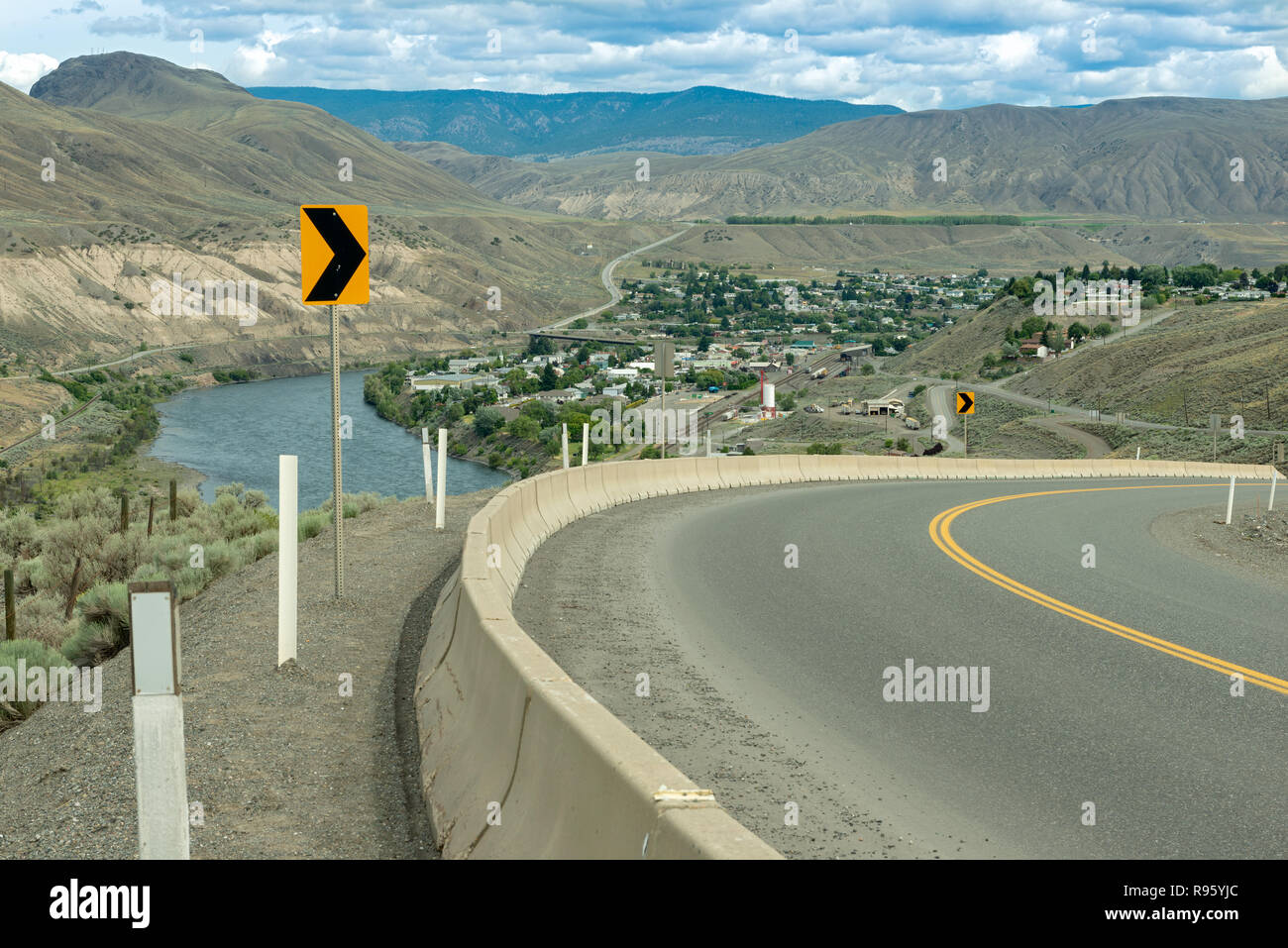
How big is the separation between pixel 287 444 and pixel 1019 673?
79.4 meters

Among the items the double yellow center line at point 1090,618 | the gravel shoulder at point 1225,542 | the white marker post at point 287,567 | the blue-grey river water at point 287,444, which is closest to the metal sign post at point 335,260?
the white marker post at point 287,567

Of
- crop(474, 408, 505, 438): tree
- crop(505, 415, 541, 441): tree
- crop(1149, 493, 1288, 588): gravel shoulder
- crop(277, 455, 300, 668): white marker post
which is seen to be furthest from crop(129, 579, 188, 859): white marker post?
crop(474, 408, 505, 438): tree

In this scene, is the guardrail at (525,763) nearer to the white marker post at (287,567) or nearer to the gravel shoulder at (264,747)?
the gravel shoulder at (264,747)

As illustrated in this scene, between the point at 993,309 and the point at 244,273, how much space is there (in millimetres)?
86060

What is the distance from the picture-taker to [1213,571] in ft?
46.5

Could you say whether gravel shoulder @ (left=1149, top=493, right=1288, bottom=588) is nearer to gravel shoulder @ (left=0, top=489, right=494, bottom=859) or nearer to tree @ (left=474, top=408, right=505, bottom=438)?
gravel shoulder @ (left=0, top=489, right=494, bottom=859)

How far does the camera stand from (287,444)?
8400 cm

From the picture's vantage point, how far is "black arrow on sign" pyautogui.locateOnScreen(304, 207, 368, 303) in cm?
1055

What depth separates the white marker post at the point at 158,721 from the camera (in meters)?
4.48

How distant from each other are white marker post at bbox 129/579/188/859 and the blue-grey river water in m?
52.1

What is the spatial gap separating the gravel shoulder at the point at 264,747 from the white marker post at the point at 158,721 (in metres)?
0.92

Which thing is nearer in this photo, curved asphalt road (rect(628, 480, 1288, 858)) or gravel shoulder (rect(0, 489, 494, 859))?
gravel shoulder (rect(0, 489, 494, 859))
